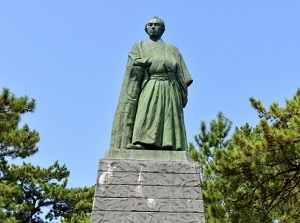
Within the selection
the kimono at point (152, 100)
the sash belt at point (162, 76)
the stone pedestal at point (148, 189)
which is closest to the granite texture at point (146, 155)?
the stone pedestal at point (148, 189)

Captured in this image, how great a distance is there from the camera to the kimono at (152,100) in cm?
562

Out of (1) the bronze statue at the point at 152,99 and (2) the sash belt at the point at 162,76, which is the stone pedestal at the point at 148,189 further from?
(2) the sash belt at the point at 162,76

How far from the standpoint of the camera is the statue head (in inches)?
251

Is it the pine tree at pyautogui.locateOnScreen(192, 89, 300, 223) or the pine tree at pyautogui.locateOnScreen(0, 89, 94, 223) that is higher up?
the pine tree at pyautogui.locateOnScreen(0, 89, 94, 223)

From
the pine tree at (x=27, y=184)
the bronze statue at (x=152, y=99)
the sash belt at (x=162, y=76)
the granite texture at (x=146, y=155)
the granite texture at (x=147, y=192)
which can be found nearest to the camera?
Result: the granite texture at (x=147, y=192)

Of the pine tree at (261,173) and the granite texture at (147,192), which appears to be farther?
the pine tree at (261,173)

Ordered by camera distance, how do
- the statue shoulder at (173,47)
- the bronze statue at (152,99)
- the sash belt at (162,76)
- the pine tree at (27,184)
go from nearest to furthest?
the bronze statue at (152,99) → the sash belt at (162,76) → the statue shoulder at (173,47) → the pine tree at (27,184)

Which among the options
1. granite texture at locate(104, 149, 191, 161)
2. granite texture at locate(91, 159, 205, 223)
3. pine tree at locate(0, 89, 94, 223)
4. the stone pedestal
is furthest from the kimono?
pine tree at locate(0, 89, 94, 223)

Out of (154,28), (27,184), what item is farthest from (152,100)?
(27,184)

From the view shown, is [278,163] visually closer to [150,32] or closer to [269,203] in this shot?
[269,203]

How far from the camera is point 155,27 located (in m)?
6.39

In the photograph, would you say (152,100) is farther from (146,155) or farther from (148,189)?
(148,189)

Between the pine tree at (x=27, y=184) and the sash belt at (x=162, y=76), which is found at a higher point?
the pine tree at (x=27, y=184)

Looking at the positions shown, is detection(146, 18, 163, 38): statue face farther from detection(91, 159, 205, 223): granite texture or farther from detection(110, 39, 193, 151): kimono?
detection(91, 159, 205, 223): granite texture
